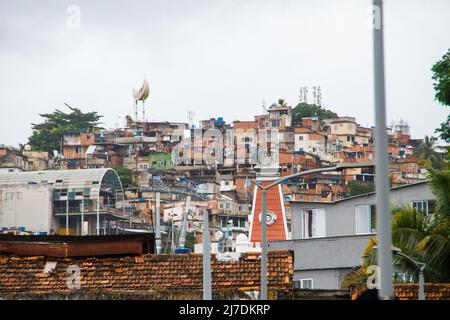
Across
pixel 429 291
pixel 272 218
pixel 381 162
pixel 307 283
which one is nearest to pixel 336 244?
pixel 307 283

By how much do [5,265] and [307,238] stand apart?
2473cm

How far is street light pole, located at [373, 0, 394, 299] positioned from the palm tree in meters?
23.4

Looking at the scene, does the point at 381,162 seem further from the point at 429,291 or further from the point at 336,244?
the point at 336,244

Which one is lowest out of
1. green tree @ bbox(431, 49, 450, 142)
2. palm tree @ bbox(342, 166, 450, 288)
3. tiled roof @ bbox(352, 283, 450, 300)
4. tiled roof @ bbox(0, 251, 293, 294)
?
tiled roof @ bbox(352, 283, 450, 300)

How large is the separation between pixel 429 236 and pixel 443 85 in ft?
48.4

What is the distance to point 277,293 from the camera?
1687 inches

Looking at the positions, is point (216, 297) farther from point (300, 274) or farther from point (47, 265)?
point (300, 274)

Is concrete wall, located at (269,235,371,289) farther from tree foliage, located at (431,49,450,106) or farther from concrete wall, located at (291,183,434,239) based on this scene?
tree foliage, located at (431,49,450,106)

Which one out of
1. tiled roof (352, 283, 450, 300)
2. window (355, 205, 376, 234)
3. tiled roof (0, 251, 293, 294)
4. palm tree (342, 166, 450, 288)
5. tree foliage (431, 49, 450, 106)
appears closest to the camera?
tiled roof (352, 283, 450, 300)

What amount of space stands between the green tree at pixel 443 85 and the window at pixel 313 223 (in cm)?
1128

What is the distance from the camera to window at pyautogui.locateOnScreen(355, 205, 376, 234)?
66.8 m

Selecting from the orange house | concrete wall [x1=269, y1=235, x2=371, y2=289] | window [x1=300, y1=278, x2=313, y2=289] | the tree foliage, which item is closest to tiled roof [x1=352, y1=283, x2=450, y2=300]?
the tree foliage

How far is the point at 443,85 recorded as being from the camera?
56.6 meters
